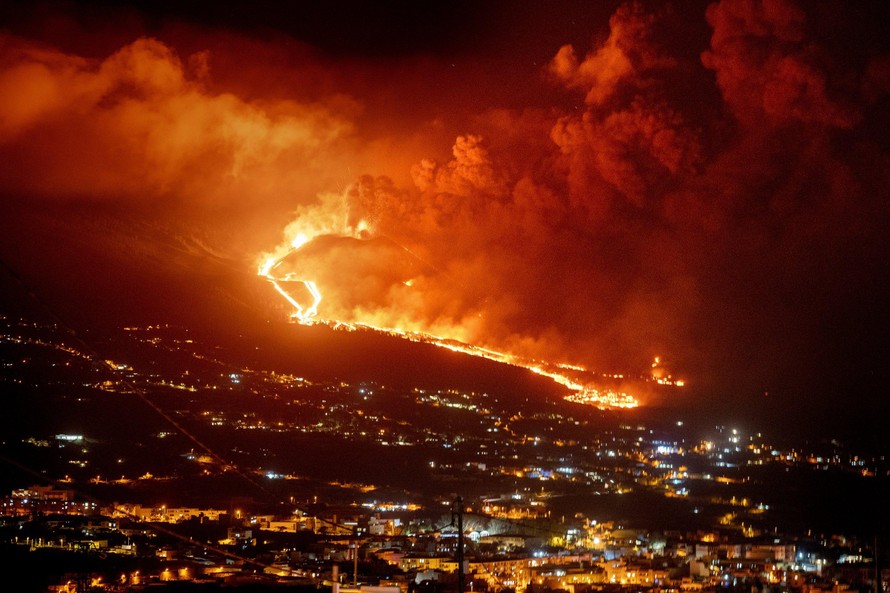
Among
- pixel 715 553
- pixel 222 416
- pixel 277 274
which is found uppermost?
pixel 277 274

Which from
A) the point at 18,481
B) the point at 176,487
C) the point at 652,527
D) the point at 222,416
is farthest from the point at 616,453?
the point at 18,481

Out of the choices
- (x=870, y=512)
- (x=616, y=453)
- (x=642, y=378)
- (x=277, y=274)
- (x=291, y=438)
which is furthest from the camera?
(x=277, y=274)

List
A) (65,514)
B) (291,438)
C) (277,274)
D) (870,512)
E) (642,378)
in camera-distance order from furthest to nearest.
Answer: (277,274) < (642,378) < (870,512) < (291,438) < (65,514)

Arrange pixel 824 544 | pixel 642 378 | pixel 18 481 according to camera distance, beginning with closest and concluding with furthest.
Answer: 1. pixel 18 481
2. pixel 824 544
3. pixel 642 378

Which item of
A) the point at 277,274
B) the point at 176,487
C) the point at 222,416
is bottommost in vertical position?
the point at 176,487

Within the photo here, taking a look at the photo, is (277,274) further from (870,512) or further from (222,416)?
(870,512)

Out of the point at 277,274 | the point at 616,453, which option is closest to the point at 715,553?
the point at 616,453

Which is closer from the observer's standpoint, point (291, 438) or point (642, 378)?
point (291, 438)

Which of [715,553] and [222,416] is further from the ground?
[222,416]

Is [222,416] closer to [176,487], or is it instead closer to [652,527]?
[176,487]
